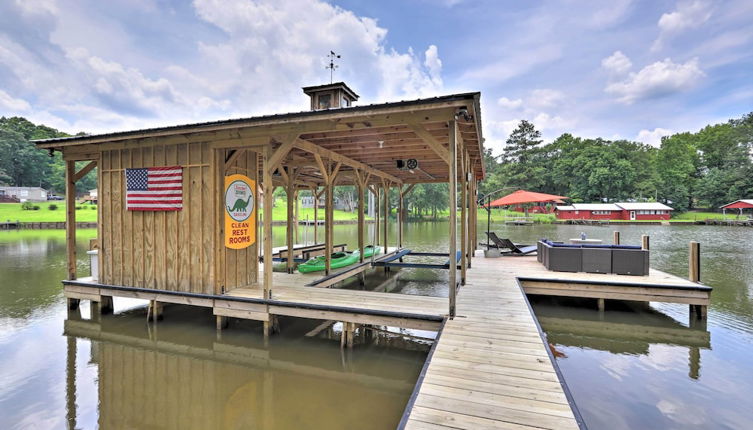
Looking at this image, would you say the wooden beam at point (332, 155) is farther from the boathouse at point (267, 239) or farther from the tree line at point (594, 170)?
the tree line at point (594, 170)

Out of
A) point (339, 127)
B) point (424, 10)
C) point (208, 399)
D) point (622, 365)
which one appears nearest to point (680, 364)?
point (622, 365)

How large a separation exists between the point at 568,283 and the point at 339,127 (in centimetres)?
636

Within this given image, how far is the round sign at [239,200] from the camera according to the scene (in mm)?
6438

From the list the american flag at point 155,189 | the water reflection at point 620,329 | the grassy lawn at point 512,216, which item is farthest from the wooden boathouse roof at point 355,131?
the grassy lawn at point 512,216

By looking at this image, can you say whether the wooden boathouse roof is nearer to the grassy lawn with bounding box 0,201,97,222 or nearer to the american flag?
the american flag

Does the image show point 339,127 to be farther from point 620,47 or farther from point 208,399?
point 620,47

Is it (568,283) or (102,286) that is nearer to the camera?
(102,286)

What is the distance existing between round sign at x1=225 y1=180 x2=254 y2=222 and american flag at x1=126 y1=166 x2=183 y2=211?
99cm

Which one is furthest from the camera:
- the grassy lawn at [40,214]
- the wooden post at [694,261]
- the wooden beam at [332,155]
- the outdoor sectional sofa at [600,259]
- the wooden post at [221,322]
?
the grassy lawn at [40,214]

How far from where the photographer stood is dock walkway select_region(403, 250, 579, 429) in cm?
244

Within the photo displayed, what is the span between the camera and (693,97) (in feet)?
219

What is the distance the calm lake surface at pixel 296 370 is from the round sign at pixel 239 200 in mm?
2307

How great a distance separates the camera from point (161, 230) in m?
6.67

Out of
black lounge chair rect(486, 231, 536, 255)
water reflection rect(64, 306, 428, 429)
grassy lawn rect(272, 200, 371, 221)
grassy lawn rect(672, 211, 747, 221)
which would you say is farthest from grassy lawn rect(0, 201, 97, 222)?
grassy lawn rect(672, 211, 747, 221)
